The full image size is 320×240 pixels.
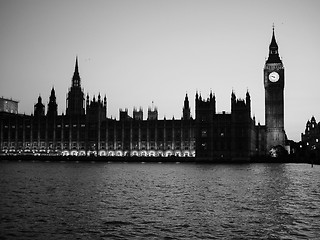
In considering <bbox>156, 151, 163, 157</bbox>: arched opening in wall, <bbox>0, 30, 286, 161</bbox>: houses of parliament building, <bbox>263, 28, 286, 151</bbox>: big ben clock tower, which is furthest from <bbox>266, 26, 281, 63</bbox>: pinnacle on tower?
<bbox>156, 151, 163, 157</bbox>: arched opening in wall

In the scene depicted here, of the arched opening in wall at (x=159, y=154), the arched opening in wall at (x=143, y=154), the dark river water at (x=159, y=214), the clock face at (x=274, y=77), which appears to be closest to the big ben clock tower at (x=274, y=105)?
the clock face at (x=274, y=77)

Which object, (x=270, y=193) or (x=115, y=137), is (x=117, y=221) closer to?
(x=270, y=193)

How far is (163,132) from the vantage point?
137000 millimetres

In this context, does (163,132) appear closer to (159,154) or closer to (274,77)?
(159,154)

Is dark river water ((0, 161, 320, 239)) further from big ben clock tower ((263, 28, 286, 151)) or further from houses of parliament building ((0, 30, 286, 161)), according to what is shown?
big ben clock tower ((263, 28, 286, 151))

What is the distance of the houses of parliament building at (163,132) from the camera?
4860 inches

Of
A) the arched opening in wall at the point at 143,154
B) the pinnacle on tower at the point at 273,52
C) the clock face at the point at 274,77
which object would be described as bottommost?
the arched opening in wall at the point at 143,154

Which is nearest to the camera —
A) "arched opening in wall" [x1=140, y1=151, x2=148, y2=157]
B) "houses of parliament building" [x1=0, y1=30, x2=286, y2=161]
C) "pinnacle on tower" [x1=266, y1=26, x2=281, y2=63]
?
"houses of parliament building" [x1=0, y1=30, x2=286, y2=161]

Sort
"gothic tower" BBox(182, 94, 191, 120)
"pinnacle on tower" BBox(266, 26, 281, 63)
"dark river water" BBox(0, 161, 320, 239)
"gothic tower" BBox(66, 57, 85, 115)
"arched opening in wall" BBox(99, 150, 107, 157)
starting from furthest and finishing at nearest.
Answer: "gothic tower" BBox(66, 57, 85, 115) → "gothic tower" BBox(182, 94, 191, 120) → "pinnacle on tower" BBox(266, 26, 281, 63) → "arched opening in wall" BBox(99, 150, 107, 157) → "dark river water" BBox(0, 161, 320, 239)

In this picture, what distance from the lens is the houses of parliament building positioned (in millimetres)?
123438

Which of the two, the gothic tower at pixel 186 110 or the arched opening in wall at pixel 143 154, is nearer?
the arched opening in wall at pixel 143 154

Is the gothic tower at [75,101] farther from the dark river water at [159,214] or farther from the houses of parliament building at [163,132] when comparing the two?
the dark river water at [159,214]

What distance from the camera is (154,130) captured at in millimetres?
138375

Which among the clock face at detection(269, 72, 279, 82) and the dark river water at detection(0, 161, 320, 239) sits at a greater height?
the clock face at detection(269, 72, 279, 82)
